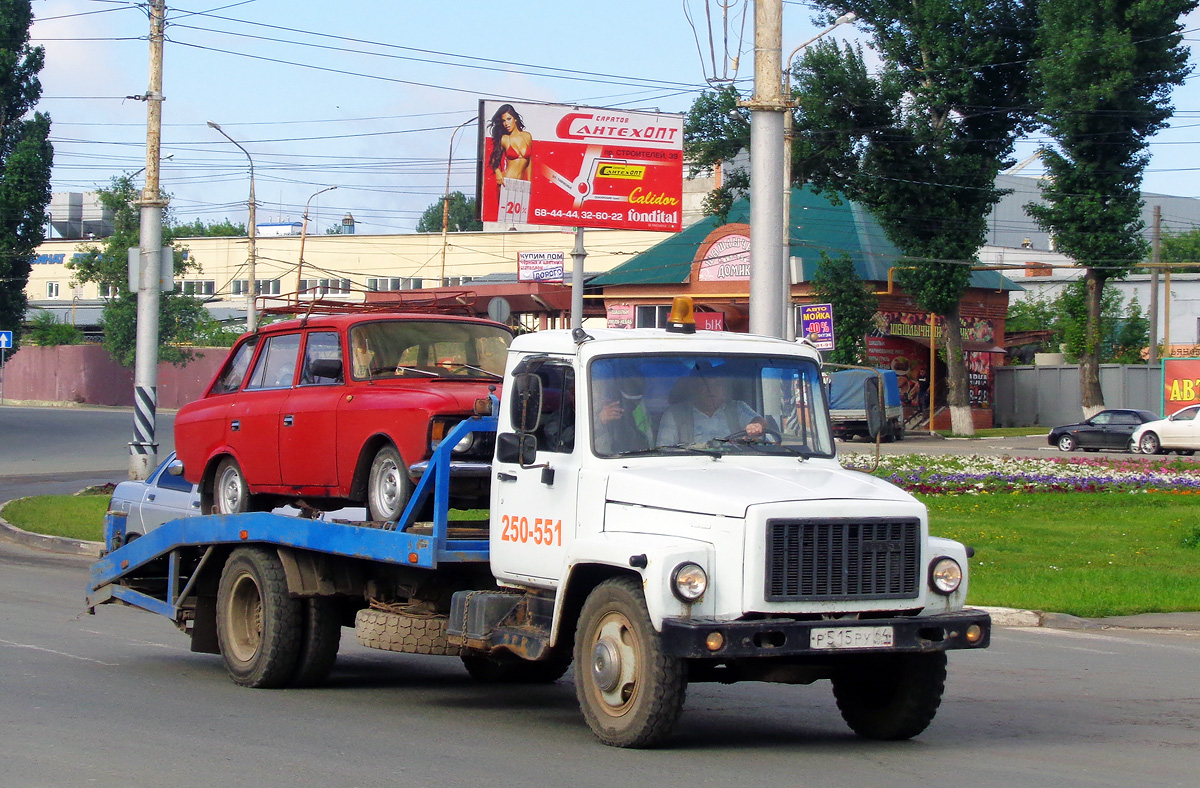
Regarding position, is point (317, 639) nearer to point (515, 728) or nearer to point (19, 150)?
point (515, 728)

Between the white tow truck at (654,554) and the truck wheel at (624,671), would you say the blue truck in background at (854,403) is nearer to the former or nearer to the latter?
the white tow truck at (654,554)

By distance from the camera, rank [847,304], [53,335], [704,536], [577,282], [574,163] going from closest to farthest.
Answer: [704,536] < [577,282] < [574,163] < [847,304] < [53,335]

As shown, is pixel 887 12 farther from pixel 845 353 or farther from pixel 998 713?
pixel 998 713

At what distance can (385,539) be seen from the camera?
8.49 m

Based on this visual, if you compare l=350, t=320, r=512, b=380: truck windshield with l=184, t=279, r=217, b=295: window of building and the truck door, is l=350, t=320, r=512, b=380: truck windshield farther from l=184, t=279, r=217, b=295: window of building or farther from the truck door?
l=184, t=279, r=217, b=295: window of building

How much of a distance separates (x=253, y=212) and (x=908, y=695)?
49.3 meters

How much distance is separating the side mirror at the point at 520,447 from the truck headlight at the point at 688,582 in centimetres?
142

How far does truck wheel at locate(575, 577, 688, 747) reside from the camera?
6.95 meters

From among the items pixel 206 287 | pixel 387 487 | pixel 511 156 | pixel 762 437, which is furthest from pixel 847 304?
pixel 206 287

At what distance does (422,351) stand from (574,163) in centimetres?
1588

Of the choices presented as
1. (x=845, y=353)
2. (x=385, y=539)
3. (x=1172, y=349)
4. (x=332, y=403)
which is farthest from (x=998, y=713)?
(x=1172, y=349)

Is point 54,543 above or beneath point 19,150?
beneath

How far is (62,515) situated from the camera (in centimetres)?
2188

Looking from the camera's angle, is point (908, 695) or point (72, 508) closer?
point (908, 695)
